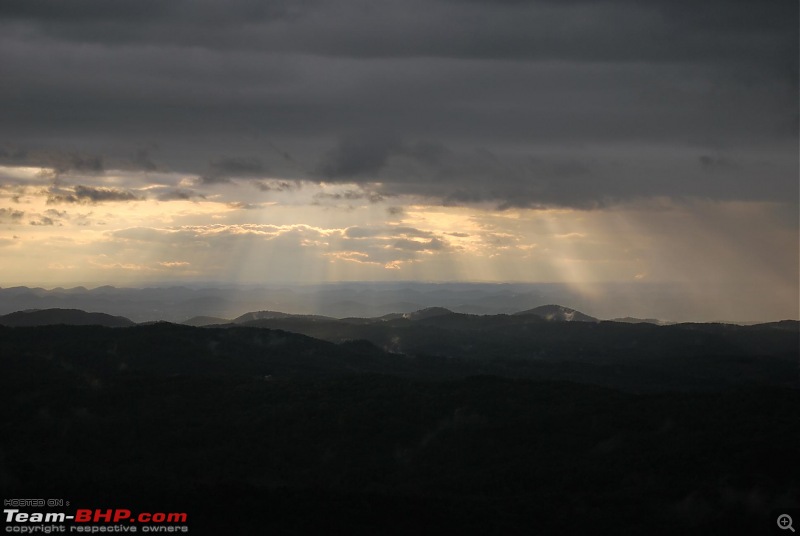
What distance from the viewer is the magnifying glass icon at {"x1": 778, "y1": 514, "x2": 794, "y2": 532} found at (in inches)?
3688

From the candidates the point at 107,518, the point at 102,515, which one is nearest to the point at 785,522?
the point at 107,518

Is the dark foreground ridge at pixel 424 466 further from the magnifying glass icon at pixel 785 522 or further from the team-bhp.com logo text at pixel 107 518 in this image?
the magnifying glass icon at pixel 785 522

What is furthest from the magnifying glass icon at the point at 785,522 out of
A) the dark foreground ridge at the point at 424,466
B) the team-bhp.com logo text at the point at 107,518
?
the team-bhp.com logo text at the point at 107,518

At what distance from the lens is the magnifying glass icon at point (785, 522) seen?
9368 cm

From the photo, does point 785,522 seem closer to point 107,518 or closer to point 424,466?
point 424,466

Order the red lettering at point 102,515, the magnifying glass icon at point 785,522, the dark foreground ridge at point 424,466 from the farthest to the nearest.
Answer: the dark foreground ridge at point 424,466 < the red lettering at point 102,515 < the magnifying glass icon at point 785,522

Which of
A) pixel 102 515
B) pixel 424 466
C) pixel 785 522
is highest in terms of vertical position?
pixel 785 522

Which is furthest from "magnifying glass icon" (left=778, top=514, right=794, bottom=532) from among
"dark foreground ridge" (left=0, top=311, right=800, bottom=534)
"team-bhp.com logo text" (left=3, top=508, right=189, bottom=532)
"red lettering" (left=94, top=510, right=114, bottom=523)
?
"red lettering" (left=94, top=510, right=114, bottom=523)

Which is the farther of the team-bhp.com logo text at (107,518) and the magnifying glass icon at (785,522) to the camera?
the team-bhp.com logo text at (107,518)

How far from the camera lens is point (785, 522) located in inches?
3767

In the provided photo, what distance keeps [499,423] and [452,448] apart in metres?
18.8

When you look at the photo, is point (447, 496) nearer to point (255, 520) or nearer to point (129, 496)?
point (255, 520)

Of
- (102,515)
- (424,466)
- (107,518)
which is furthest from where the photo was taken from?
(424,466)

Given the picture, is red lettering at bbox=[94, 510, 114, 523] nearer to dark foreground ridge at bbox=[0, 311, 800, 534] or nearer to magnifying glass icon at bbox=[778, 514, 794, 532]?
dark foreground ridge at bbox=[0, 311, 800, 534]
